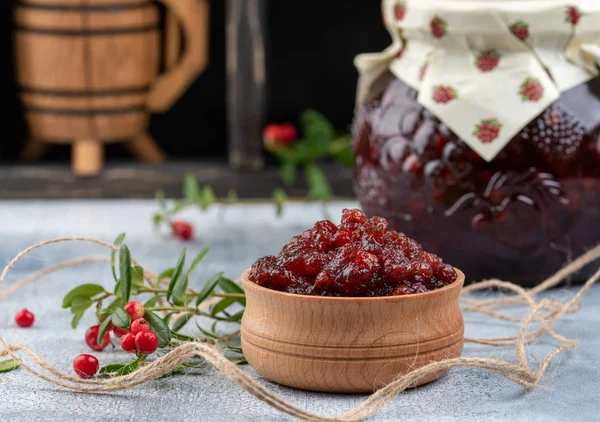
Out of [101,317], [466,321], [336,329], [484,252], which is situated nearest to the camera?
[336,329]

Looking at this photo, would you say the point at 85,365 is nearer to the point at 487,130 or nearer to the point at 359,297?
the point at 359,297

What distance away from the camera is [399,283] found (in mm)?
1115

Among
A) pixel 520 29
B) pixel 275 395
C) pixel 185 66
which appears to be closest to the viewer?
pixel 275 395

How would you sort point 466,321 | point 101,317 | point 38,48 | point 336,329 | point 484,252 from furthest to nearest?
1. point 38,48
2. point 484,252
3. point 466,321
4. point 101,317
5. point 336,329

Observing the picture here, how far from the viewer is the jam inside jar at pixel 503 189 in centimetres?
154

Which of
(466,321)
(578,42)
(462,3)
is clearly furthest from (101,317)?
(578,42)

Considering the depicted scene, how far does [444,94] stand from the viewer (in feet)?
5.15

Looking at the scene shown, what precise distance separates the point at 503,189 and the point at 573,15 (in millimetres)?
305

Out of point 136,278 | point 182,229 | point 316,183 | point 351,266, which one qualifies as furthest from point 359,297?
point 316,183

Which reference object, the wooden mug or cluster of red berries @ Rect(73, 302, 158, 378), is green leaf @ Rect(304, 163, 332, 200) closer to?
the wooden mug

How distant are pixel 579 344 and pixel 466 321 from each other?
191mm

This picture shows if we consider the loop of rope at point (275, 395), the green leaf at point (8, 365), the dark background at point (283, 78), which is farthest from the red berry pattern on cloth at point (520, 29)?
the dark background at point (283, 78)

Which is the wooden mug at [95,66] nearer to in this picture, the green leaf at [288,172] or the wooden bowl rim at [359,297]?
the green leaf at [288,172]

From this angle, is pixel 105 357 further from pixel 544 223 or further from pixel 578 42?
pixel 578 42
